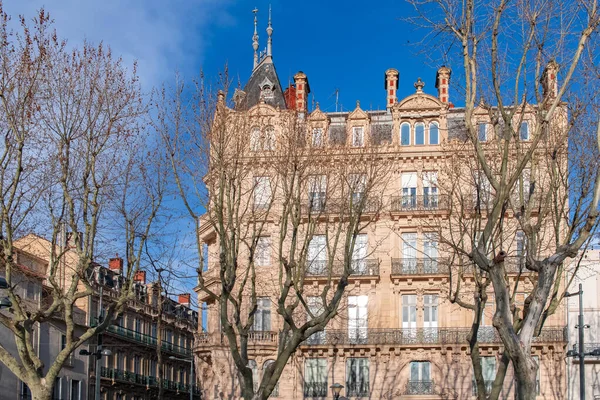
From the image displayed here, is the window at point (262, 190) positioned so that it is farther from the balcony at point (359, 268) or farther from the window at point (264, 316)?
the window at point (264, 316)

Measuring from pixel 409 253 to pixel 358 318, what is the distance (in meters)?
3.44

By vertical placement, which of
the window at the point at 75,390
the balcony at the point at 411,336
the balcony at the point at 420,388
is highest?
the balcony at the point at 411,336

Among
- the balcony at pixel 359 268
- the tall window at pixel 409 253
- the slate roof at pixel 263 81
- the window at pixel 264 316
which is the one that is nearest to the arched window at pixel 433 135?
the tall window at pixel 409 253

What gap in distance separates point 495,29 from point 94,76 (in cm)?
1032

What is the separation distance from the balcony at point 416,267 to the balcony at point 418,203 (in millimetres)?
2045

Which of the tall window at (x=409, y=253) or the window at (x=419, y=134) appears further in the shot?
the window at (x=419, y=134)

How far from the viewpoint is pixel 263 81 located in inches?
1613

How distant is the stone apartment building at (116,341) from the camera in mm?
43625

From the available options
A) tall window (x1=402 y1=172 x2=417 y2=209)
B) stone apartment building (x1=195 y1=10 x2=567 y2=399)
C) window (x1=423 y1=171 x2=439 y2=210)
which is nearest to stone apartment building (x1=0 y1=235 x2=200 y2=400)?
stone apartment building (x1=195 y1=10 x2=567 y2=399)

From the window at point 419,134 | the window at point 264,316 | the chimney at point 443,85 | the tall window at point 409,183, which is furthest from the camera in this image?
the chimney at point 443,85

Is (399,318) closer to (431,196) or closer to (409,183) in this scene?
(431,196)

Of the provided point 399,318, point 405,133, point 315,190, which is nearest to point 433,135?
point 405,133

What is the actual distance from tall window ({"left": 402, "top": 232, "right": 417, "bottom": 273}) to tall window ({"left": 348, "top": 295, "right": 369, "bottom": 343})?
2.07m

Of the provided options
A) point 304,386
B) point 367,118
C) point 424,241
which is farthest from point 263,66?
point 304,386
